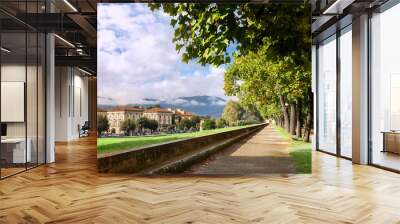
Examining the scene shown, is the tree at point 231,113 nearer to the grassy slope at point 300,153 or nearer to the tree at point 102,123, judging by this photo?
the grassy slope at point 300,153

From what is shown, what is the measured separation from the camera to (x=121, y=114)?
6.44m

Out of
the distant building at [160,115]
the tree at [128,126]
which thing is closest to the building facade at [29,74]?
the tree at [128,126]

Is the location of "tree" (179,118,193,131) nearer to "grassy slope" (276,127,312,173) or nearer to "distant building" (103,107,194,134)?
"distant building" (103,107,194,134)

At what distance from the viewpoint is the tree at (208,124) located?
6.47 m

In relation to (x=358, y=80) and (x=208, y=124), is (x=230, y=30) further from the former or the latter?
(x=358, y=80)

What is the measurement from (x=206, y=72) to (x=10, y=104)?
3139 millimetres

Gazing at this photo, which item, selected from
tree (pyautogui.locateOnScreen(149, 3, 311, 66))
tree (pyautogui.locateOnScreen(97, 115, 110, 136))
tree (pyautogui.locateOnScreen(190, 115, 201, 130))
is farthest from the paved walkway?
tree (pyautogui.locateOnScreen(97, 115, 110, 136))

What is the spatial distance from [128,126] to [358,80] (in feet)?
14.3

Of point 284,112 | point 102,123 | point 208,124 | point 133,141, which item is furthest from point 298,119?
point 102,123

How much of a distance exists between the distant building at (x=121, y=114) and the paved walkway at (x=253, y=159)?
4.05 feet

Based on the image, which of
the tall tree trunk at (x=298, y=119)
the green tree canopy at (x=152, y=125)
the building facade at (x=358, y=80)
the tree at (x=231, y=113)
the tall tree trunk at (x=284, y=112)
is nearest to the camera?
the green tree canopy at (x=152, y=125)

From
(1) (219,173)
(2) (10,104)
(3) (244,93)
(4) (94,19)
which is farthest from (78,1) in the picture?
(1) (219,173)

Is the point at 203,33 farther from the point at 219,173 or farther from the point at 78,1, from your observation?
the point at 78,1

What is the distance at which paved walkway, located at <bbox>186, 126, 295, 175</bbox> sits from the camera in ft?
21.1
